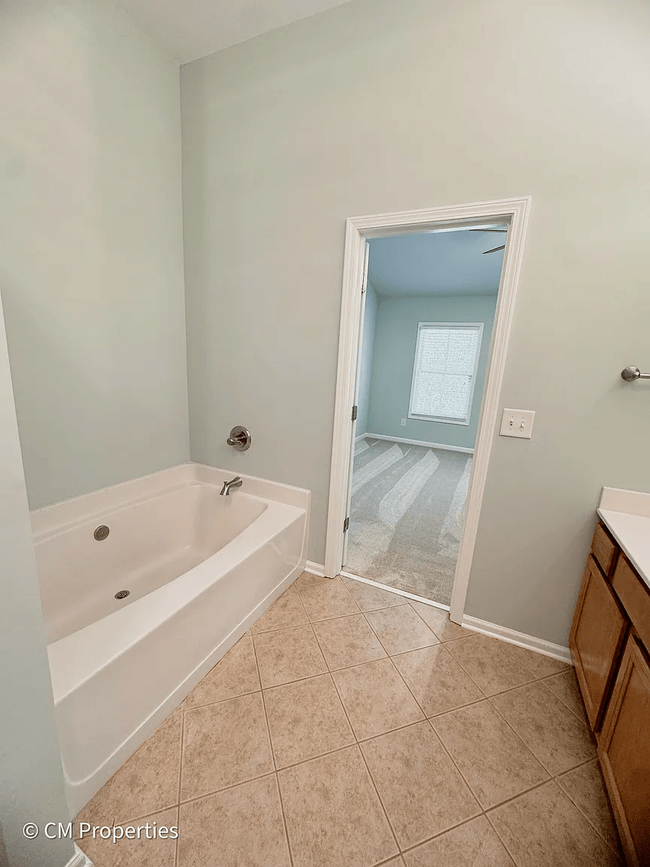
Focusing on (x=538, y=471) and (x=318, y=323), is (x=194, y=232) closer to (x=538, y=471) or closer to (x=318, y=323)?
(x=318, y=323)

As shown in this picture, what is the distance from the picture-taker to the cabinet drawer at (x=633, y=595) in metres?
0.90

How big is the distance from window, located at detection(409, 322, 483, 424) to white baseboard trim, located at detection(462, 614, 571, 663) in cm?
383

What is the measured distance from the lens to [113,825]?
A: 3.04 feet

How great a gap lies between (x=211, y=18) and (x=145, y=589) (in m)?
2.86

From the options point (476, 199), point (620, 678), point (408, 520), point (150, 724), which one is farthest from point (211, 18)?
point (408, 520)

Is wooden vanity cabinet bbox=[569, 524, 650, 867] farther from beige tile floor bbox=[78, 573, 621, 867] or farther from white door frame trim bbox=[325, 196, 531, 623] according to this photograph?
white door frame trim bbox=[325, 196, 531, 623]

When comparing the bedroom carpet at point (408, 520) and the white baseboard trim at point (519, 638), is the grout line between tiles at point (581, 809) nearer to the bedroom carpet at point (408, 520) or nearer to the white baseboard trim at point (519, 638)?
the white baseboard trim at point (519, 638)

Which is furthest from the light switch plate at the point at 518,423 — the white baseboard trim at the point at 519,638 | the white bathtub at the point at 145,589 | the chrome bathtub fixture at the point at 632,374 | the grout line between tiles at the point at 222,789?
the grout line between tiles at the point at 222,789

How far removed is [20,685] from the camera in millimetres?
660

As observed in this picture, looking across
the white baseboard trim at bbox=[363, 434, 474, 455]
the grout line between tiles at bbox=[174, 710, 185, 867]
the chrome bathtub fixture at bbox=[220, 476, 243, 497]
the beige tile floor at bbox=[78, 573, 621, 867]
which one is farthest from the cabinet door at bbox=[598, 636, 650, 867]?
the white baseboard trim at bbox=[363, 434, 474, 455]

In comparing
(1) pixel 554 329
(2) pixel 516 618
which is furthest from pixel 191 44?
(2) pixel 516 618

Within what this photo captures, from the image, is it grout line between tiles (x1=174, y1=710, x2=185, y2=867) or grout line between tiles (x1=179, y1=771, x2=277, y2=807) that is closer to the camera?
grout line between tiles (x1=174, y1=710, x2=185, y2=867)

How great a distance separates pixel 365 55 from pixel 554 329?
1.45m

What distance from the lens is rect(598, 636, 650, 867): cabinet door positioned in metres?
0.81
